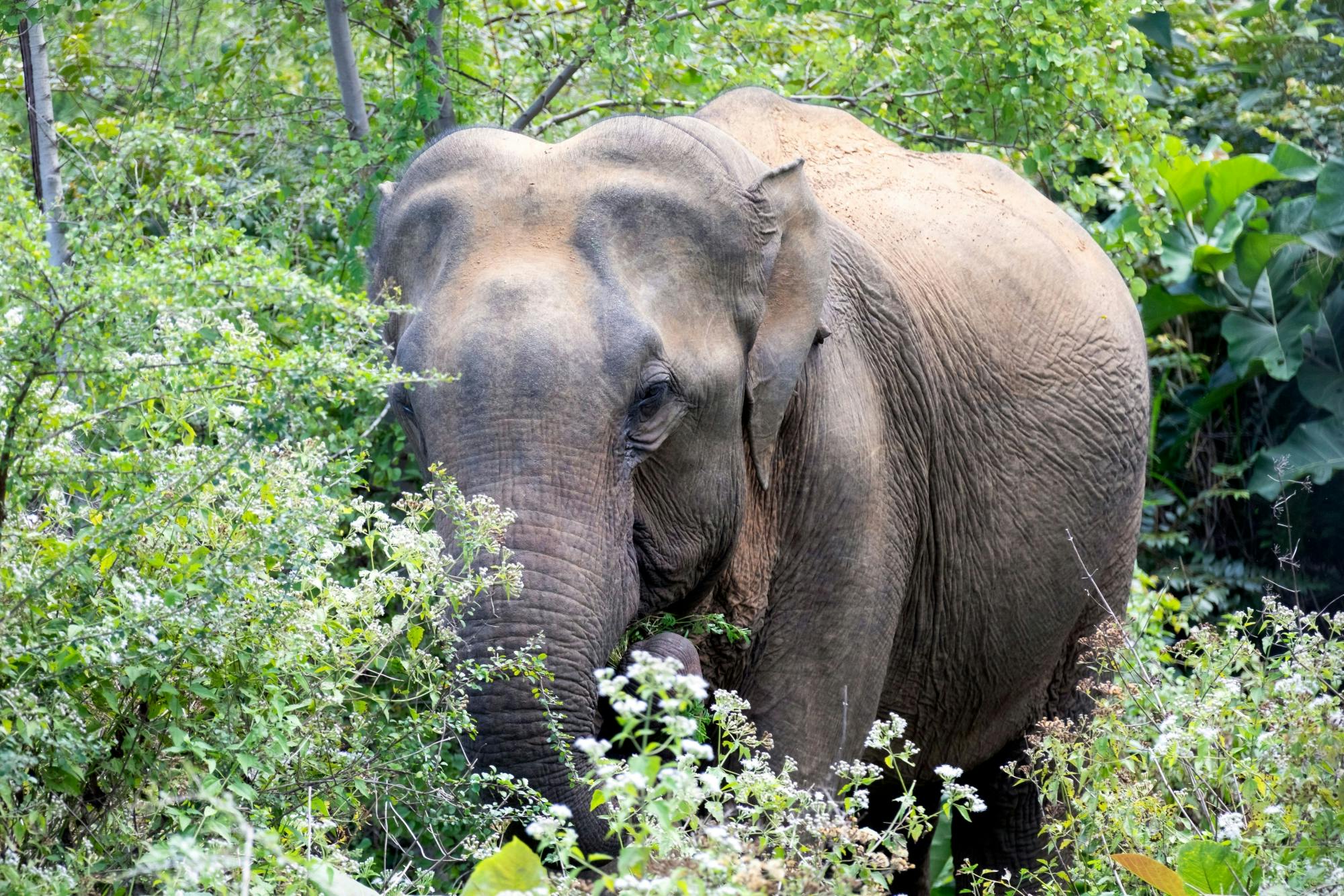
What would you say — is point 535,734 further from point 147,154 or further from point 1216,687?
point 147,154

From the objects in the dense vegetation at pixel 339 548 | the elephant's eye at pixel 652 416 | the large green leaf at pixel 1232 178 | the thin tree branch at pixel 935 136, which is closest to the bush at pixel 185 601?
the dense vegetation at pixel 339 548

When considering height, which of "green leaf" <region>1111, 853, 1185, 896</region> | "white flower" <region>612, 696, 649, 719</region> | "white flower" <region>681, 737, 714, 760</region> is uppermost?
"white flower" <region>612, 696, 649, 719</region>

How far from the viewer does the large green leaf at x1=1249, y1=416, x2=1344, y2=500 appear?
9672 mm

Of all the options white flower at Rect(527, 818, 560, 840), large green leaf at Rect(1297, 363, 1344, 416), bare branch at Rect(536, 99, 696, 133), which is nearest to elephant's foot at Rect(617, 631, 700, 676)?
white flower at Rect(527, 818, 560, 840)

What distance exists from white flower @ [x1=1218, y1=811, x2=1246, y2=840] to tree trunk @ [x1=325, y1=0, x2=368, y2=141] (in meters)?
3.85

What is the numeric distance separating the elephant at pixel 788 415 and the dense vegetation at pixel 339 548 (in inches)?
7.3

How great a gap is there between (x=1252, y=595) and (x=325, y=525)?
7806 millimetres

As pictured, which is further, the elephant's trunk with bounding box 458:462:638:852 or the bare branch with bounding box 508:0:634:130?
the bare branch with bounding box 508:0:634:130

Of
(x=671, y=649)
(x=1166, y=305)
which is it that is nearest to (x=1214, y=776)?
(x=671, y=649)

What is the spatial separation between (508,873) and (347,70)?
12.7 ft

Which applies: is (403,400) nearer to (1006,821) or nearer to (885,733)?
(885,733)

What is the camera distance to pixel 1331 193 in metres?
10.2

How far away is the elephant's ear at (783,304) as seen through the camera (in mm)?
4473

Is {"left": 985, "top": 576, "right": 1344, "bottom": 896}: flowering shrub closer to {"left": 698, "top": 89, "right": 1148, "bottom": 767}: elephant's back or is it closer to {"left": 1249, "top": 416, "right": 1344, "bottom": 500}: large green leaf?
{"left": 698, "top": 89, "right": 1148, "bottom": 767}: elephant's back
